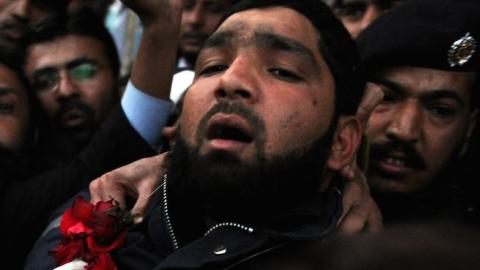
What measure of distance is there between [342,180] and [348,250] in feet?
5.38

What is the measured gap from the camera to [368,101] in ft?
8.29

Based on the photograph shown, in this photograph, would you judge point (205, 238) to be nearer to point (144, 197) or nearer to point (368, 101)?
point (144, 197)

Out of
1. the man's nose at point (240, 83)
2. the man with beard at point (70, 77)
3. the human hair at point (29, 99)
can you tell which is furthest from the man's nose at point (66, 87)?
the man's nose at point (240, 83)

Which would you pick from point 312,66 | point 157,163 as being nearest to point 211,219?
point 157,163

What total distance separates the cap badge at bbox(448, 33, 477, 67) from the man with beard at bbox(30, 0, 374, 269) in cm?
49

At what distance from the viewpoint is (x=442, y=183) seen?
2.75 meters

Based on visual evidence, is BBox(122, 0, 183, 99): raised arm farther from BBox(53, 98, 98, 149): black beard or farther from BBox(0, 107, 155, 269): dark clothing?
BBox(53, 98, 98, 149): black beard

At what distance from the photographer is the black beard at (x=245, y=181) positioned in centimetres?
210

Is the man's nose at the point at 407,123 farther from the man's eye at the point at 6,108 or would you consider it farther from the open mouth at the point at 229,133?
the man's eye at the point at 6,108

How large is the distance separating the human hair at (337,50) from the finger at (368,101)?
0.34ft

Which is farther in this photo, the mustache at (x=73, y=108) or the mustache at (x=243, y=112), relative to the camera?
the mustache at (x=73, y=108)

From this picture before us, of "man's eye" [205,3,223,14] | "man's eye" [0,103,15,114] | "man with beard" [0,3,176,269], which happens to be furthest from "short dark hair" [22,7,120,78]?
"man with beard" [0,3,176,269]

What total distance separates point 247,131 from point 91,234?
1.65 ft

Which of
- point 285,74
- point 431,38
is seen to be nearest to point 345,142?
point 285,74
